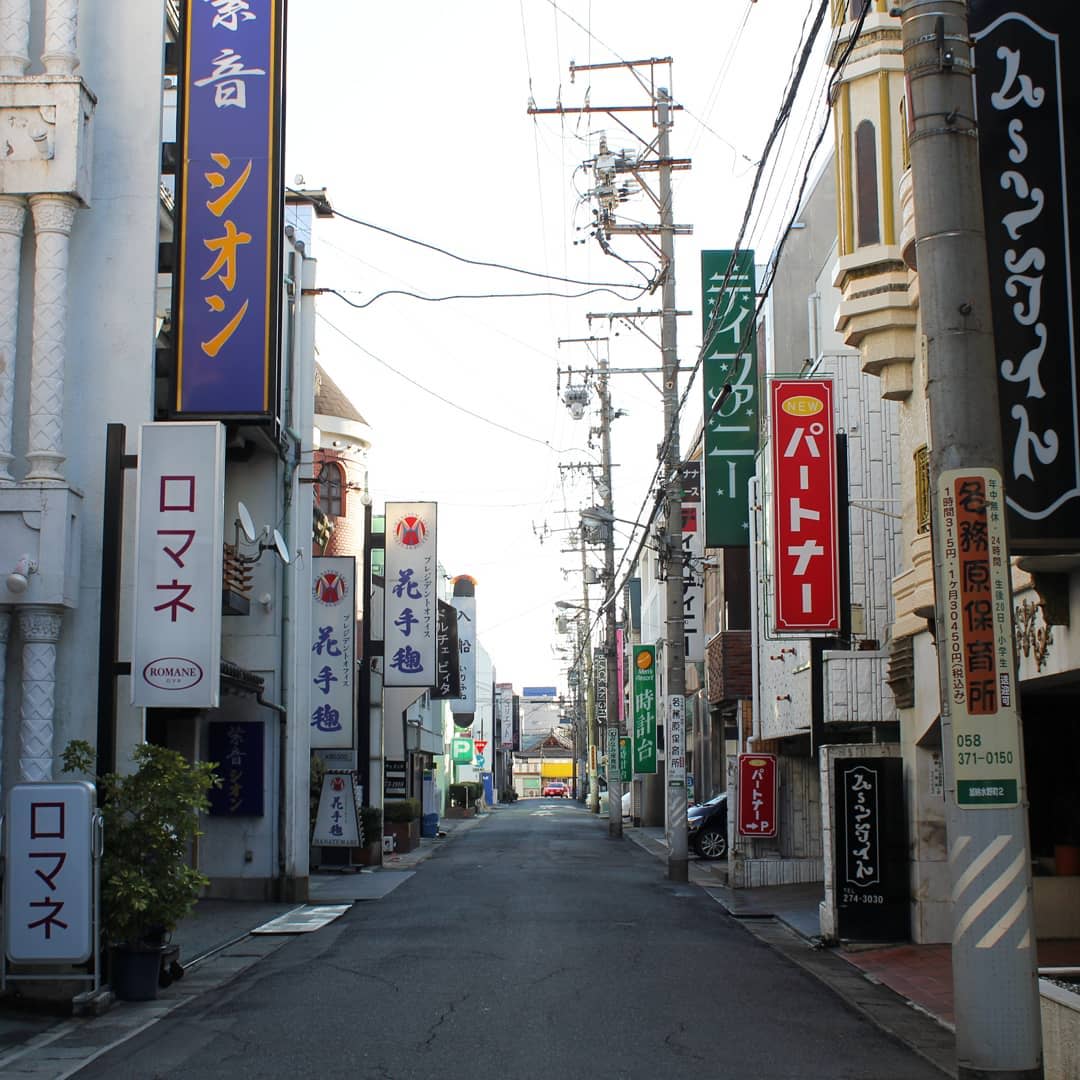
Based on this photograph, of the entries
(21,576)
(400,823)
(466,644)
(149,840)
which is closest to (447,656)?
(400,823)

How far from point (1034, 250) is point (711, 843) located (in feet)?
76.0

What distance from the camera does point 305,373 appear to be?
2217 cm

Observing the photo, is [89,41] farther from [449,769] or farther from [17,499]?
[449,769]

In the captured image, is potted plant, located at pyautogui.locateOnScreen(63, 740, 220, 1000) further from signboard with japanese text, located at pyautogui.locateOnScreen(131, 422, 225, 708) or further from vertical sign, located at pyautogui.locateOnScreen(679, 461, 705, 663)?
vertical sign, located at pyautogui.locateOnScreen(679, 461, 705, 663)

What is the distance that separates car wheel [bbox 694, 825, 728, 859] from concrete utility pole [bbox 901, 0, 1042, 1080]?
23.6 meters

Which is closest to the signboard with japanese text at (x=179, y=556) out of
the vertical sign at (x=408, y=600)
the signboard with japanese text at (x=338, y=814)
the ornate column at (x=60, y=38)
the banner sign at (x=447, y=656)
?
the ornate column at (x=60, y=38)

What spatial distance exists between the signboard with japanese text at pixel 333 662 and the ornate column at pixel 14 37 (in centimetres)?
1205

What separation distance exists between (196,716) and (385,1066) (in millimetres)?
11903

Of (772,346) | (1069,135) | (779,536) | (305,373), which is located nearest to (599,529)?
(772,346)

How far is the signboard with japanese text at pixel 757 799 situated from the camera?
22.8m

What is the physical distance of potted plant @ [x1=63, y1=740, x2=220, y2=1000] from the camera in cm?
1202

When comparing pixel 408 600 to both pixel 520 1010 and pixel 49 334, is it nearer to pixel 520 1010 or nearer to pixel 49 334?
pixel 49 334

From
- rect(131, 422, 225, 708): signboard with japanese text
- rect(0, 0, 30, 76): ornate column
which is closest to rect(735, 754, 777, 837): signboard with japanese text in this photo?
rect(131, 422, 225, 708): signboard with japanese text

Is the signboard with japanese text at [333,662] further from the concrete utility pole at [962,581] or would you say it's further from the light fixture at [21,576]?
the concrete utility pole at [962,581]
